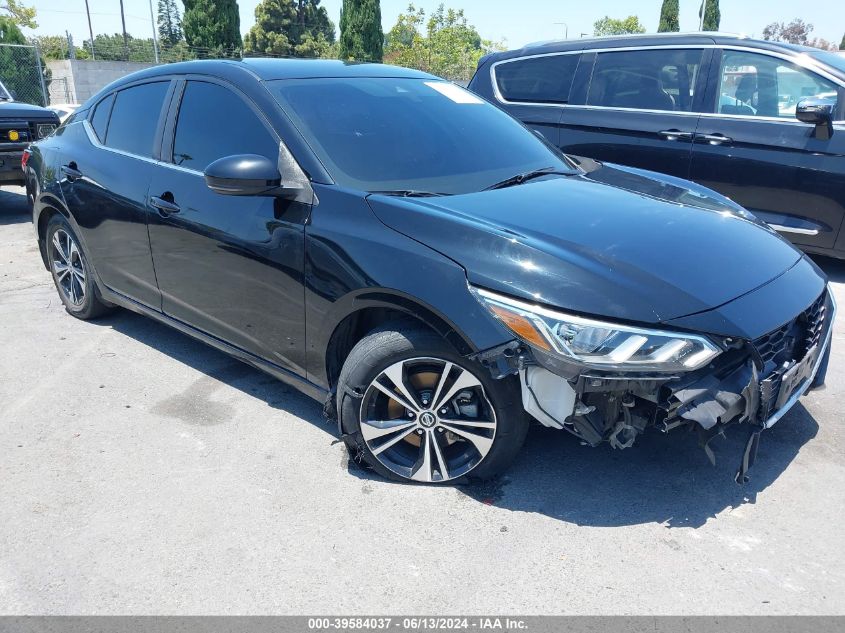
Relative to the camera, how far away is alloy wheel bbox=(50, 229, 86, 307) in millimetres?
4773

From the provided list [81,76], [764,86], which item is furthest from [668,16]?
[764,86]

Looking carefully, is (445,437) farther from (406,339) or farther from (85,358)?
(85,358)

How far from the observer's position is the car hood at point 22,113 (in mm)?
8312

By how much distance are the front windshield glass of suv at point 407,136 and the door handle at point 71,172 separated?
5.78ft

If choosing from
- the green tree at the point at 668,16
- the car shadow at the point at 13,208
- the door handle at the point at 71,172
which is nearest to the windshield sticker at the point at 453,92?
the door handle at the point at 71,172

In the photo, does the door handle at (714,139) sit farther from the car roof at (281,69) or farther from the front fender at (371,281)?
the front fender at (371,281)

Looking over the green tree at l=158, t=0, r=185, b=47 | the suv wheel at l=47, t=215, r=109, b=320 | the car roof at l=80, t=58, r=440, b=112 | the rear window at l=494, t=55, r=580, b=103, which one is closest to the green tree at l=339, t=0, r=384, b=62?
the rear window at l=494, t=55, r=580, b=103

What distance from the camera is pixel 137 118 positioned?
4141 millimetres

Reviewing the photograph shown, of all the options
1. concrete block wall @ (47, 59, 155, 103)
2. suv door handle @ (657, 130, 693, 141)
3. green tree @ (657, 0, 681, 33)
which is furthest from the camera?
green tree @ (657, 0, 681, 33)

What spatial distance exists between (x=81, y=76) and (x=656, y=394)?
2656 cm

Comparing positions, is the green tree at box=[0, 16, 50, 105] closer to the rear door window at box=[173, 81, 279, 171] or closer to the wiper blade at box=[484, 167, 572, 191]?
the rear door window at box=[173, 81, 279, 171]

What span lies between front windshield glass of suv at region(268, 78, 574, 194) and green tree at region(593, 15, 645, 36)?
58.6 metres

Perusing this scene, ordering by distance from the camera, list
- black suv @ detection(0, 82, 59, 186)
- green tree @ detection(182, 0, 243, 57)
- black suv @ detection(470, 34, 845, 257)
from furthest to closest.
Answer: green tree @ detection(182, 0, 243, 57) → black suv @ detection(0, 82, 59, 186) → black suv @ detection(470, 34, 845, 257)

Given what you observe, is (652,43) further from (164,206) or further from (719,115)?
(164,206)
